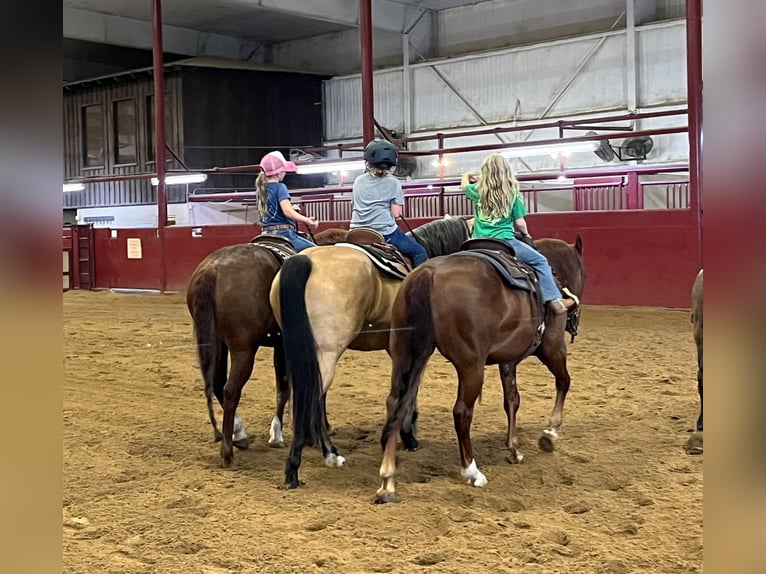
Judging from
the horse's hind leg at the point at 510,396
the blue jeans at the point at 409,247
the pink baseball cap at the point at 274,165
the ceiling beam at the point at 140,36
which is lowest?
the horse's hind leg at the point at 510,396

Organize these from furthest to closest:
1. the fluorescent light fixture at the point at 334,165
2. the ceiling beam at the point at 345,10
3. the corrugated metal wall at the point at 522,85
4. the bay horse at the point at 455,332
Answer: the ceiling beam at the point at 345,10
the corrugated metal wall at the point at 522,85
the fluorescent light fixture at the point at 334,165
the bay horse at the point at 455,332

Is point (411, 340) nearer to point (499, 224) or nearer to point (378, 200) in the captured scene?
point (499, 224)

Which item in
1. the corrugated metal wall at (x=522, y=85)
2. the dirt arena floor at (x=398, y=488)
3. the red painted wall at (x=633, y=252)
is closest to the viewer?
the dirt arena floor at (x=398, y=488)

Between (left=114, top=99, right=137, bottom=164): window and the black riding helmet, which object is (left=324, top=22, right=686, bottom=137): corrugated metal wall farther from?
the black riding helmet

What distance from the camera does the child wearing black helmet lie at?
4.22 m

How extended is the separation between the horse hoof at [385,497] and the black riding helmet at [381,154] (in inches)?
69.0

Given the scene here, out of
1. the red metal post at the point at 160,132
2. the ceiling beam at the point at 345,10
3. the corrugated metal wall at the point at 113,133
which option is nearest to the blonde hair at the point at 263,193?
the red metal post at the point at 160,132

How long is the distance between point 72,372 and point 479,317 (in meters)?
4.31

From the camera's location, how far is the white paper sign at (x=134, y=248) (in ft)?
47.2

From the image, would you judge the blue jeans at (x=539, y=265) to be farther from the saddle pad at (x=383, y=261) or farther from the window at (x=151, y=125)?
the window at (x=151, y=125)

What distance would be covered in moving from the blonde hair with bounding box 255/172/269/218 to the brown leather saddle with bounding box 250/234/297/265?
17 centimetres

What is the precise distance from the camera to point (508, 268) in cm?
361

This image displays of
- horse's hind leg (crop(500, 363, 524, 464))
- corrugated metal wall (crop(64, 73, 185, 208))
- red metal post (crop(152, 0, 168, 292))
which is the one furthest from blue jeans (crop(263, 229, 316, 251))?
corrugated metal wall (crop(64, 73, 185, 208))
